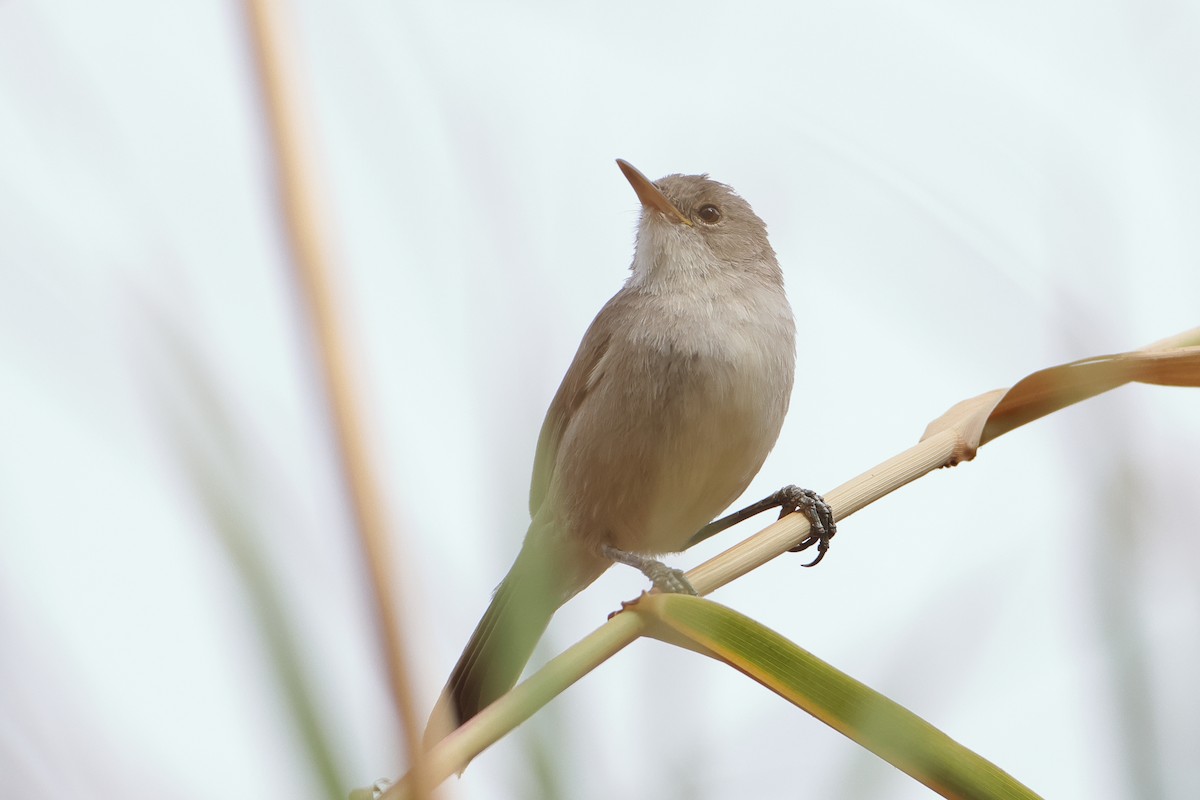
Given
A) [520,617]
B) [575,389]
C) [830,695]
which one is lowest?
[830,695]

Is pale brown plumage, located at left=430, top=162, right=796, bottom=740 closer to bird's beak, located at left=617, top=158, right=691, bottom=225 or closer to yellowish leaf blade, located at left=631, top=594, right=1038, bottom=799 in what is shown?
bird's beak, located at left=617, top=158, right=691, bottom=225

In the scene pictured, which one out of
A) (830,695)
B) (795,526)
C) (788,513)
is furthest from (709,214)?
(830,695)

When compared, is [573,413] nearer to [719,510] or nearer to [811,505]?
[719,510]

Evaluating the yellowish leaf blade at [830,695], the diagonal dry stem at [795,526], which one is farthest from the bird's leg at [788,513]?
the yellowish leaf blade at [830,695]

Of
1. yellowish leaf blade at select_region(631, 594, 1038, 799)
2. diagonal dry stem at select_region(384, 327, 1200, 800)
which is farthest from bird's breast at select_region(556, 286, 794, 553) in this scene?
yellowish leaf blade at select_region(631, 594, 1038, 799)

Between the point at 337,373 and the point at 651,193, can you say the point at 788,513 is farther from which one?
the point at 337,373

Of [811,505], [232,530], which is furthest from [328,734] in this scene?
[811,505]

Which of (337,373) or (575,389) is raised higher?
(575,389)
